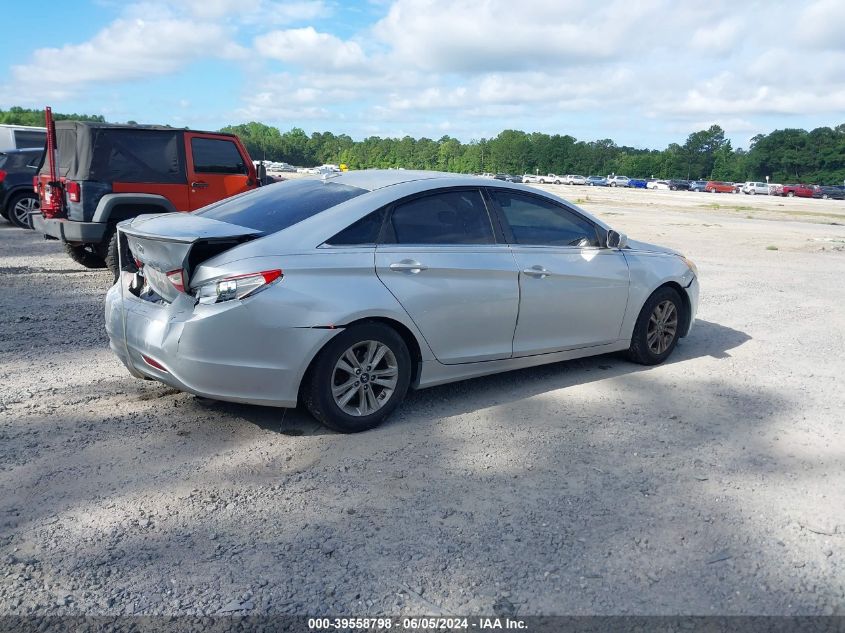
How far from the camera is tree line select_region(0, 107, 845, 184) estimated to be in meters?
118

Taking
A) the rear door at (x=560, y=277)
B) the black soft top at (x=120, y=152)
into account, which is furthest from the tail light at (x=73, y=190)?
the rear door at (x=560, y=277)

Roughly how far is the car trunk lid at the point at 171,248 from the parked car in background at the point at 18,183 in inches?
427

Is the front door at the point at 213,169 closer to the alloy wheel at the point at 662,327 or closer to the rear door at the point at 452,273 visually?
the rear door at the point at 452,273

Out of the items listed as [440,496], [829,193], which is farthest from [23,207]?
[829,193]

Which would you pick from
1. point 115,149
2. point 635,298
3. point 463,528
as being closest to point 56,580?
point 463,528

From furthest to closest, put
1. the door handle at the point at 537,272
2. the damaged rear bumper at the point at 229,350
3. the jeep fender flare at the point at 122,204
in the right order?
the jeep fender flare at the point at 122,204 → the door handle at the point at 537,272 → the damaged rear bumper at the point at 229,350

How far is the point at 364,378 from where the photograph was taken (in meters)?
4.59

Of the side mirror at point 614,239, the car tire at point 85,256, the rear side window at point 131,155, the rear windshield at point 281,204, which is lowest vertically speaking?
the car tire at point 85,256

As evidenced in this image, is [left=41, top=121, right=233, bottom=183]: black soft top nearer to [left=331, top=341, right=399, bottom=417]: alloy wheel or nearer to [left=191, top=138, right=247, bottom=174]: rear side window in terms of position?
[left=191, top=138, right=247, bottom=174]: rear side window

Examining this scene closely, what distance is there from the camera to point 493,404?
5.26 m

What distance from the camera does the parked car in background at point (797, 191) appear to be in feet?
235

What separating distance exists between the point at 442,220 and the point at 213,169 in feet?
20.1

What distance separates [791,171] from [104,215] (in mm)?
123135

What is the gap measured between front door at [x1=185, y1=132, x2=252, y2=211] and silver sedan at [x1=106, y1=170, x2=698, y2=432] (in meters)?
4.95
